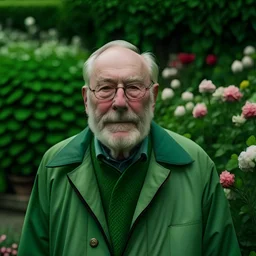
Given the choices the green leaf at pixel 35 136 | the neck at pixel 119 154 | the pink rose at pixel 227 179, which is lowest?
the green leaf at pixel 35 136

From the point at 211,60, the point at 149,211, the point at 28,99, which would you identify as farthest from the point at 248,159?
the point at 28,99

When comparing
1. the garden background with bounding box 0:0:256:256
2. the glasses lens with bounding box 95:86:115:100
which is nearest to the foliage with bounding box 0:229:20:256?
the garden background with bounding box 0:0:256:256

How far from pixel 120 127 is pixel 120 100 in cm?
12

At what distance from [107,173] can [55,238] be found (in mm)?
348

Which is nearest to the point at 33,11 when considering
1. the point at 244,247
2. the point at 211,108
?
the point at 211,108

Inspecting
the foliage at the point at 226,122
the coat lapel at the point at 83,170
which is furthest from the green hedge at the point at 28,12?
the coat lapel at the point at 83,170

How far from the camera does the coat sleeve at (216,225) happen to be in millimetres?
2967

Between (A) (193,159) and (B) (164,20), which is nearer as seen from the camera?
(A) (193,159)

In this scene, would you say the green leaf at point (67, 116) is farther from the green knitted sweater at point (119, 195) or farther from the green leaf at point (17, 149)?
the green knitted sweater at point (119, 195)

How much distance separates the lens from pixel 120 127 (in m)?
2.95

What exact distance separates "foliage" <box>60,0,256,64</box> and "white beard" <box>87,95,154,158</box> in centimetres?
335

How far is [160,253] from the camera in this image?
296 cm

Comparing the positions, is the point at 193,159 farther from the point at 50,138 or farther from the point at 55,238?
the point at 50,138

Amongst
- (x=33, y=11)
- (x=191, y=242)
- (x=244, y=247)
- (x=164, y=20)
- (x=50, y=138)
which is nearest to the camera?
(x=191, y=242)
